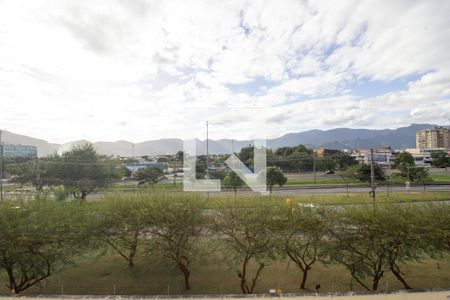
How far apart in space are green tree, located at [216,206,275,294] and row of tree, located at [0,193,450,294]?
35 millimetres

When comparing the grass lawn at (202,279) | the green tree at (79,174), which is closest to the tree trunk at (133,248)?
the grass lawn at (202,279)

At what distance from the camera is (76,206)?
10906mm

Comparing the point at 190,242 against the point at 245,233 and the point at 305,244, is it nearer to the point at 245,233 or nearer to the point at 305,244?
the point at 245,233

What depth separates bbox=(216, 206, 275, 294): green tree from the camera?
32.0 ft

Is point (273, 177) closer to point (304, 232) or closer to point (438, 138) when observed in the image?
point (304, 232)

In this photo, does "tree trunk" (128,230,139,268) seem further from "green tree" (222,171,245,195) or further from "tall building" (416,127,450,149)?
"tall building" (416,127,450,149)

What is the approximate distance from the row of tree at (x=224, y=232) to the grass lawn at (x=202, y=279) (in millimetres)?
479

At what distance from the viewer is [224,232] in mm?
10078

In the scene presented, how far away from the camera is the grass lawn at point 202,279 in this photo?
10328mm

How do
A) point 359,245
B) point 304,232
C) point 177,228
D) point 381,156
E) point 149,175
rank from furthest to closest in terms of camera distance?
point 381,156 < point 149,175 < point 304,232 < point 177,228 < point 359,245

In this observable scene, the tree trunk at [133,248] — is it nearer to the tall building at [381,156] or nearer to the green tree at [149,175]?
the green tree at [149,175]

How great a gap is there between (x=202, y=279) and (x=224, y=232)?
2.51 metres

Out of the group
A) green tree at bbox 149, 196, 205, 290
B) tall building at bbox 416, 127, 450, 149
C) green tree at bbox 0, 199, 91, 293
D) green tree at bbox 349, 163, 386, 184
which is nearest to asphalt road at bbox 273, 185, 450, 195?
green tree at bbox 349, 163, 386, 184

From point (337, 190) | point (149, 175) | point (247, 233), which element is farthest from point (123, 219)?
point (149, 175)
